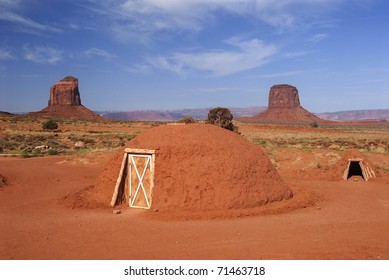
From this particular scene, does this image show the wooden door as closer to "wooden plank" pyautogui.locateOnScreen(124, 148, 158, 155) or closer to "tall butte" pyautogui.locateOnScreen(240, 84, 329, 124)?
"wooden plank" pyautogui.locateOnScreen(124, 148, 158, 155)

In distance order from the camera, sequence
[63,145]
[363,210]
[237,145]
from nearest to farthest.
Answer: [363,210]
[237,145]
[63,145]

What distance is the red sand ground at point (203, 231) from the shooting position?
7.85m

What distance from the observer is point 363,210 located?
1185 centimetres

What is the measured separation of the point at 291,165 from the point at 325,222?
13.4 metres

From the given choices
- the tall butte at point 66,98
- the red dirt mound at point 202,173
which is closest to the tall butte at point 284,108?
the tall butte at point 66,98

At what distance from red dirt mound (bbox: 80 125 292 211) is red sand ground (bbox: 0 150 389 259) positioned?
0.63 meters

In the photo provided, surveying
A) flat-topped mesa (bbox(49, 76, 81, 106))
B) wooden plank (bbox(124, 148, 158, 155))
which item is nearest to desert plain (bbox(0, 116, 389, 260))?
wooden plank (bbox(124, 148, 158, 155))

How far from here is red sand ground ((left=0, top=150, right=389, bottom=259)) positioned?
7.85 m

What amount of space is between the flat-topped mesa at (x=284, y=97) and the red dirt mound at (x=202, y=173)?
13513 centimetres

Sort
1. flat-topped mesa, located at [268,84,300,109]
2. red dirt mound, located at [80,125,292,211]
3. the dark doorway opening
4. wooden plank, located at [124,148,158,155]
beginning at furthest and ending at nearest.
A: flat-topped mesa, located at [268,84,300,109] → the dark doorway opening → wooden plank, located at [124,148,158,155] → red dirt mound, located at [80,125,292,211]

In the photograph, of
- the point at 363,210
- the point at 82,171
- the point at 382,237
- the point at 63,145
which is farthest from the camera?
the point at 63,145

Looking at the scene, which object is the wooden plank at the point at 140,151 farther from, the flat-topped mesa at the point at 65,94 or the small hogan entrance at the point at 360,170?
the flat-topped mesa at the point at 65,94
